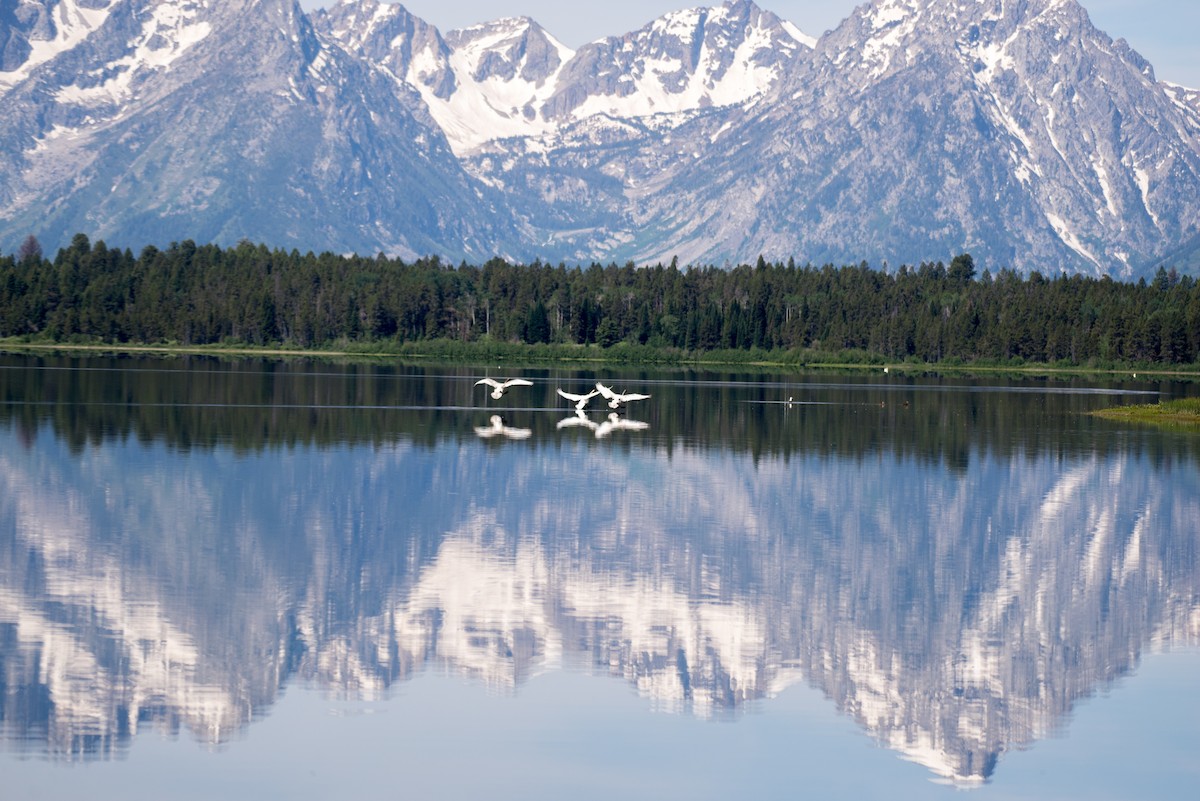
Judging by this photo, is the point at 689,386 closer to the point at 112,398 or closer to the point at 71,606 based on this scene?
the point at 112,398

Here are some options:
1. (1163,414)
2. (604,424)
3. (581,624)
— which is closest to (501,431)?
(604,424)

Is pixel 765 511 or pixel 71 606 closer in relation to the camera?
pixel 71 606

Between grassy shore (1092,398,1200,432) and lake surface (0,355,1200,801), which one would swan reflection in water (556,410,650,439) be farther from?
grassy shore (1092,398,1200,432)

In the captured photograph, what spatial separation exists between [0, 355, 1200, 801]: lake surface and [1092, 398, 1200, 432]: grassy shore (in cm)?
3586

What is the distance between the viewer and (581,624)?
3519 cm

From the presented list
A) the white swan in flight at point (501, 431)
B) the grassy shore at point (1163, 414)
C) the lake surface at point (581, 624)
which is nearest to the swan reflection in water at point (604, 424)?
the white swan in flight at point (501, 431)

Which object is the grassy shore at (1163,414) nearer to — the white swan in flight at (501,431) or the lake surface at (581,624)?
the lake surface at (581,624)

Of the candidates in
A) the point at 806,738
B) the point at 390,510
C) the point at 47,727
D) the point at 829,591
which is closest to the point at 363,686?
the point at 47,727

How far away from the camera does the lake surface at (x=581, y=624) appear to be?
26.5 meters

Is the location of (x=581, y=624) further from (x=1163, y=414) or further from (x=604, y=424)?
(x=1163, y=414)

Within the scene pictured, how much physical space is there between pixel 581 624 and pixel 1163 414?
8298 centimetres

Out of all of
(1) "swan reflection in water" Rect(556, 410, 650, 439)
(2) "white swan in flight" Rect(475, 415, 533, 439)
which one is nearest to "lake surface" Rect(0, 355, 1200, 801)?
(2) "white swan in flight" Rect(475, 415, 533, 439)

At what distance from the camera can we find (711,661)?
32.5 m

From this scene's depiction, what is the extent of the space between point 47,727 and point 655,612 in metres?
13.8
